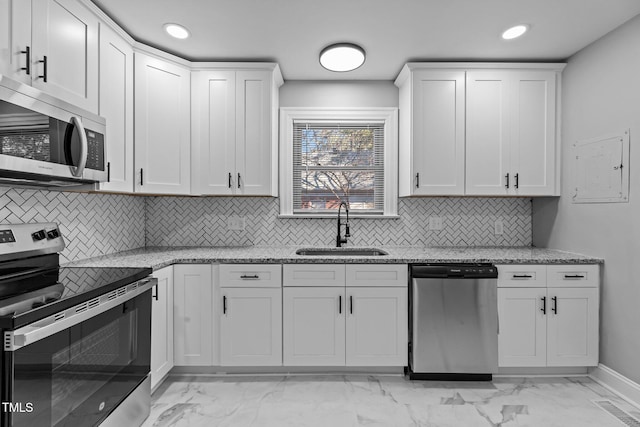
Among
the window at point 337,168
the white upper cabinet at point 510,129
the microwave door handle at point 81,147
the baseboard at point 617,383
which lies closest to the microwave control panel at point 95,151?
the microwave door handle at point 81,147

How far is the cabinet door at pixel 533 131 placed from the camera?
9.25ft

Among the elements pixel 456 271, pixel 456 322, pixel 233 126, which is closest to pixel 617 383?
pixel 456 322

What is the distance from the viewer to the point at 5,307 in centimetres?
120

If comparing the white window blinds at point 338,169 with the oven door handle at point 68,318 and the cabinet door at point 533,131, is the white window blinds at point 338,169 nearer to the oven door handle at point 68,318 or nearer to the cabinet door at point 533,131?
the cabinet door at point 533,131

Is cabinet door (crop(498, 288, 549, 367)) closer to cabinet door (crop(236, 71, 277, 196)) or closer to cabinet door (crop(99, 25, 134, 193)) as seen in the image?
cabinet door (crop(236, 71, 277, 196))

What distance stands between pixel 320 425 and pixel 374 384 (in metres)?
0.61

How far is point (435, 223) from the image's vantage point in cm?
318

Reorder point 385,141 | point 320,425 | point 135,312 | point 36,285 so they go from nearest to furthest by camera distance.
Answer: point 36,285 → point 135,312 → point 320,425 → point 385,141

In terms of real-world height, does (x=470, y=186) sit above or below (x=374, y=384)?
above

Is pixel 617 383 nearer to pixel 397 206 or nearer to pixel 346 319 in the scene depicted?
pixel 346 319

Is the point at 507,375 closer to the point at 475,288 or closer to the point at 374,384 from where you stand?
the point at 475,288

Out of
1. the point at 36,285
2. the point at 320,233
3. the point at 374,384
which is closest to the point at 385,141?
the point at 320,233

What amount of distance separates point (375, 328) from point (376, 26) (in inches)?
82.2

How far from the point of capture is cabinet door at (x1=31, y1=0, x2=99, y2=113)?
1.66m
